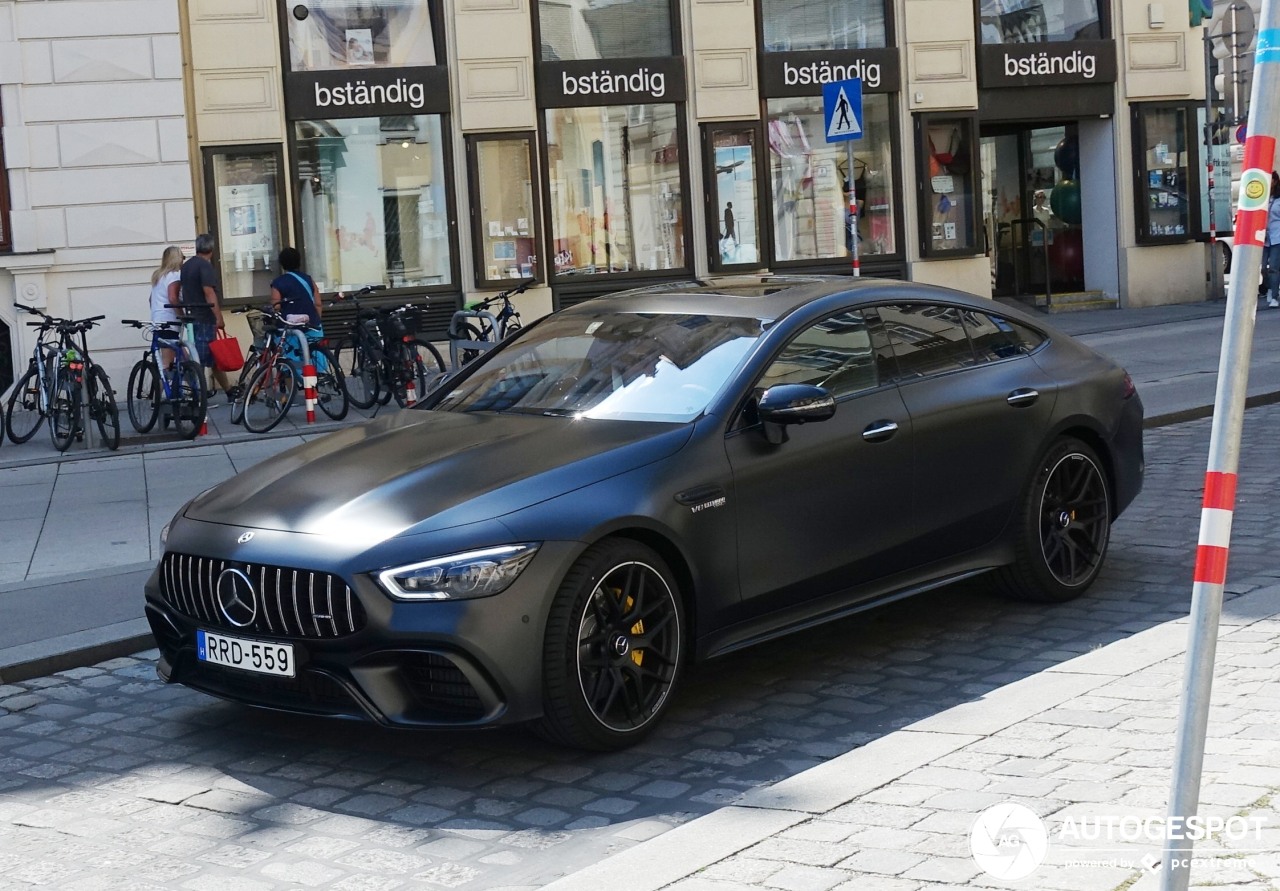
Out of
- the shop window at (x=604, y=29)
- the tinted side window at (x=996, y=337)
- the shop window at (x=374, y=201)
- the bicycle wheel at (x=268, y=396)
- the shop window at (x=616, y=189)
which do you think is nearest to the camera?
the tinted side window at (x=996, y=337)

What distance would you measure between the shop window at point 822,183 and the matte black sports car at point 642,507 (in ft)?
53.7

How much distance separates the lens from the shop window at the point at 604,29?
22500mm

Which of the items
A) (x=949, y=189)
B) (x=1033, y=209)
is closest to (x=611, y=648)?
(x=949, y=189)

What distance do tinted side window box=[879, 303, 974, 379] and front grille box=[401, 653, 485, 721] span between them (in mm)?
2396

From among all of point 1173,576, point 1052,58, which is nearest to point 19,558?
point 1173,576

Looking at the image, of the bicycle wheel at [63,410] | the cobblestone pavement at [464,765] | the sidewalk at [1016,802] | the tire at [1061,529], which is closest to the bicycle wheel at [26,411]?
the bicycle wheel at [63,410]

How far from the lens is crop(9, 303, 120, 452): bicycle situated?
Answer: 15.3 metres

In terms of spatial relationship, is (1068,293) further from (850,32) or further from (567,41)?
(567,41)

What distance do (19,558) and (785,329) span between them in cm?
536

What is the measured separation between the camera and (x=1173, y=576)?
777 centimetres

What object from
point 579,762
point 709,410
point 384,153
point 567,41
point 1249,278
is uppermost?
point 567,41

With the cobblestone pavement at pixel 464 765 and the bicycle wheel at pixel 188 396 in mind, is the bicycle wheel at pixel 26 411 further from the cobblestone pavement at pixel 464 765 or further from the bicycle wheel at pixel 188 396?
the cobblestone pavement at pixel 464 765

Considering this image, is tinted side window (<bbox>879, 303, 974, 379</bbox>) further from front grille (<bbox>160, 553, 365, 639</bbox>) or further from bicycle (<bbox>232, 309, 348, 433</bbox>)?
bicycle (<bbox>232, 309, 348, 433</bbox>)

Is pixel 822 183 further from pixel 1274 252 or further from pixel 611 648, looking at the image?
pixel 611 648
